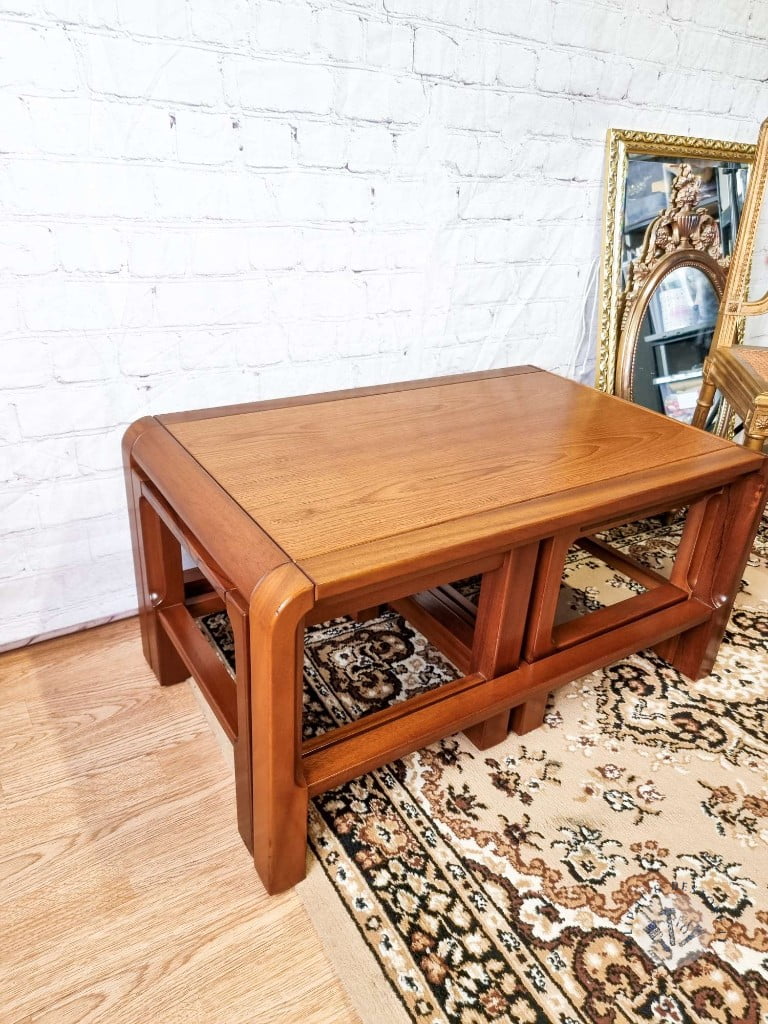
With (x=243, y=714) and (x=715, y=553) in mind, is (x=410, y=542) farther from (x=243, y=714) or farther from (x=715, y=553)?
(x=715, y=553)

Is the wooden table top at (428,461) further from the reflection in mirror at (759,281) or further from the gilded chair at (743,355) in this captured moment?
the reflection in mirror at (759,281)

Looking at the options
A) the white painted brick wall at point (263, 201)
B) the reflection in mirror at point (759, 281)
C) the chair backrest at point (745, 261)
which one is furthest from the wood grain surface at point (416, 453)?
the reflection in mirror at point (759, 281)

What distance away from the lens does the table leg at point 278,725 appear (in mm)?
755

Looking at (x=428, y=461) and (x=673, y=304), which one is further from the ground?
(x=673, y=304)

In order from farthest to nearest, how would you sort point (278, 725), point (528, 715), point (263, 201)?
point (263, 201)
point (528, 715)
point (278, 725)

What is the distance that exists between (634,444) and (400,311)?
0.61 m

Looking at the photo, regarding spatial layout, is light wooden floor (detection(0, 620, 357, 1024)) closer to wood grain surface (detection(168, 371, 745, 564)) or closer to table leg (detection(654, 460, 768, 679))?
wood grain surface (detection(168, 371, 745, 564))

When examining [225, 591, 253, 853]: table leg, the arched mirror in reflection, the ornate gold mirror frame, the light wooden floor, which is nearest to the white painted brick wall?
the ornate gold mirror frame

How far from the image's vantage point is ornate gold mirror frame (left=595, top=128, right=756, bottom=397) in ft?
5.55

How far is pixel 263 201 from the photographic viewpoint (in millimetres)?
1294

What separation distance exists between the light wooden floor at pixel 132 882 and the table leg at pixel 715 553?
86 centimetres

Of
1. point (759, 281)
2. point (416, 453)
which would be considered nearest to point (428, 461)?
point (416, 453)

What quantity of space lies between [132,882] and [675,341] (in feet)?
5.83

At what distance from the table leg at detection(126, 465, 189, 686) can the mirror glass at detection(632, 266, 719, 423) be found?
127 centimetres
